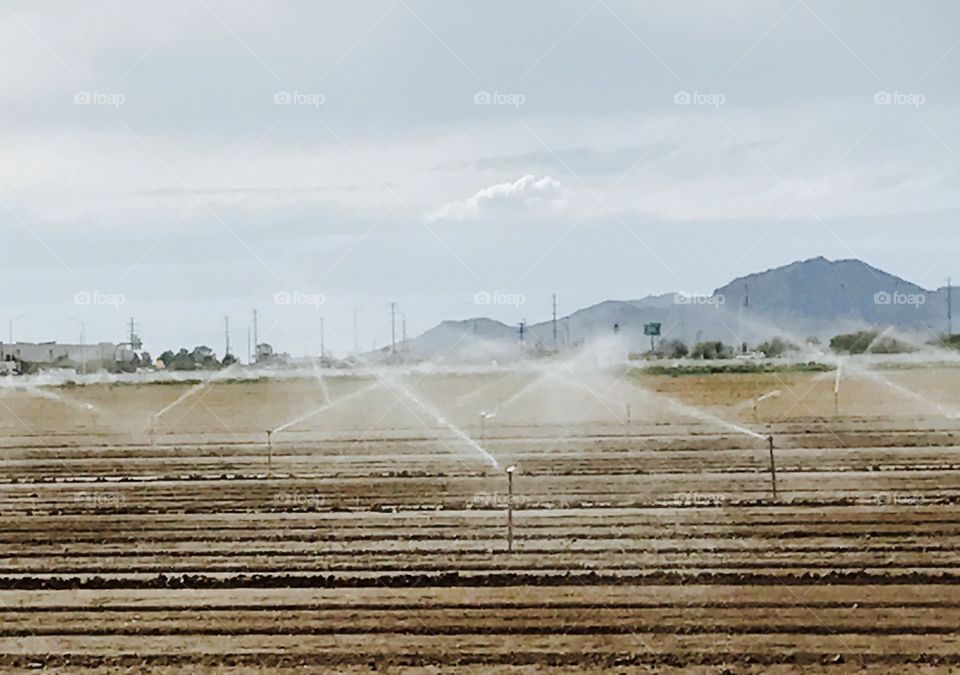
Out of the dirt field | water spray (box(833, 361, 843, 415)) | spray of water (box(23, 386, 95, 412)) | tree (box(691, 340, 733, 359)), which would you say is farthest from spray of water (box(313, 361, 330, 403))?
tree (box(691, 340, 733, 359))

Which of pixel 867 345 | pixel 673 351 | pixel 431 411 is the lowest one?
pixel 431 411

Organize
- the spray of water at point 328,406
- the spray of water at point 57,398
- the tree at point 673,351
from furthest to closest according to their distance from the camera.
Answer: the tree at point 673,351
the spray of water at point 57,398
the spray of water at point 328,406

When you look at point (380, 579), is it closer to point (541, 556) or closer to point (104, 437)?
point (541, 556)

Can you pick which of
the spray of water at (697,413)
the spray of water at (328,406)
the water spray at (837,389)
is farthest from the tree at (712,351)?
the spray of water at (328,406)

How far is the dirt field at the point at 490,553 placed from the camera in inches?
506

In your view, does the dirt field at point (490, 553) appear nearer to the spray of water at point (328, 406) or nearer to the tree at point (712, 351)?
the spray of water at point (328, 406)

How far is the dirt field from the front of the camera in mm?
12859

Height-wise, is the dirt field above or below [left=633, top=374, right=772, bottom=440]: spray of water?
below

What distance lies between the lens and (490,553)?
17453mm

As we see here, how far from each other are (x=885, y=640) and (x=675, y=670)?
97.9 inches

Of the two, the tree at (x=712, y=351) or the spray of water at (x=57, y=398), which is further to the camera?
the tree at (x=712, y=351)

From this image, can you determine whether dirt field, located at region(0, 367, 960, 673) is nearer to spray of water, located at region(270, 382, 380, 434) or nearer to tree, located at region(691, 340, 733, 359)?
spray of water, located at region(270, 382, 380, 434)

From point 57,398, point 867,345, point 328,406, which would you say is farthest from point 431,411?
point 867,345

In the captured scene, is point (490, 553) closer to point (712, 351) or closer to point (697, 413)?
point (697, 413)
